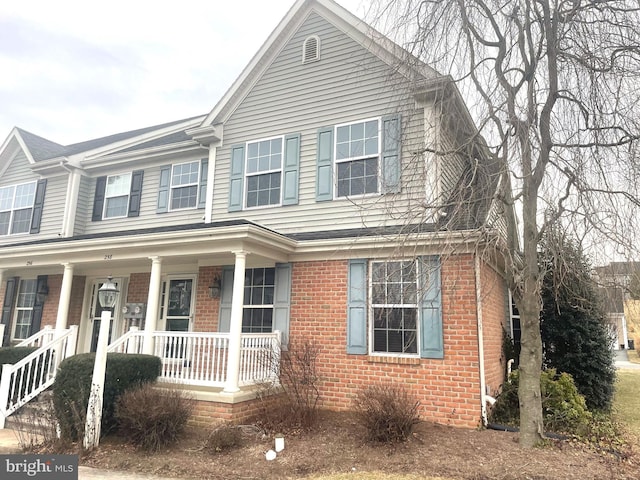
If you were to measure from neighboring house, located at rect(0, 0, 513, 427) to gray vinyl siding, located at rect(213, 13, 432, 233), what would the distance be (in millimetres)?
34

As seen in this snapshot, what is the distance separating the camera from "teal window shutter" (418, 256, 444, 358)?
25.1ft

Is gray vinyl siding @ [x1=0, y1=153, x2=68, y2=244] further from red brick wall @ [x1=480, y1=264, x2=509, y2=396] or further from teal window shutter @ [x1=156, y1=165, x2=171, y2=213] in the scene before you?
red brick wall @ [x1=480, y1=264, x2=509, y2=396]

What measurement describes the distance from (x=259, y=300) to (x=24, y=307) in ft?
26.6

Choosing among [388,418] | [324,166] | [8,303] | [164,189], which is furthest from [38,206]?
[388,418]

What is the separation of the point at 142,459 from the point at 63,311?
5380mm

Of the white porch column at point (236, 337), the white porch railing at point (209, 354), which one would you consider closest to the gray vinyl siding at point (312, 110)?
the white porch column at point (236, 337)

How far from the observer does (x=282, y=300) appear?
30.0 feet

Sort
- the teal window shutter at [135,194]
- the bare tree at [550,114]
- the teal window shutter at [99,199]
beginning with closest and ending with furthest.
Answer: the bare tree at [550,114] → the teal window shutter at [135,194] → the teal window shutter at [99,199]

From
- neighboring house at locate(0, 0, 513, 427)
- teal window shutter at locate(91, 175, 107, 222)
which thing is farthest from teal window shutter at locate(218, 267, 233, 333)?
teal window shutter at locate(91, 175, 107, 222)

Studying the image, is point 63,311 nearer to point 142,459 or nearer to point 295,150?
point 142,459

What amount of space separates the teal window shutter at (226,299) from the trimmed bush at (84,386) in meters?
2.21

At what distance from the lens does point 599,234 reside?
18.9 ft

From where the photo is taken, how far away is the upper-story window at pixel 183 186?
37.6 ft

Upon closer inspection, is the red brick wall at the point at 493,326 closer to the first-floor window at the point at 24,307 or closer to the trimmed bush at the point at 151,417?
the trimmed bush at the point at 151,417
